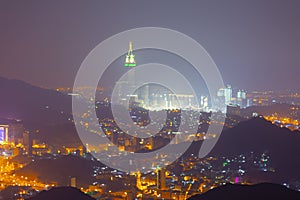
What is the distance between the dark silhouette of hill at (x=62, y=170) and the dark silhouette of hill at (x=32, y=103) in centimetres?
765

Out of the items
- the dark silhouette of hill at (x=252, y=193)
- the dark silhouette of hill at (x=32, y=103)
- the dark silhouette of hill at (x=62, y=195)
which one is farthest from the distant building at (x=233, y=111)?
the dark silhouette of hill at (x=62, y=195)

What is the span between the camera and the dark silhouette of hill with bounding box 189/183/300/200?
6348 mm

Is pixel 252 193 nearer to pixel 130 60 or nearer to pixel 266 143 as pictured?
pixel 266 143

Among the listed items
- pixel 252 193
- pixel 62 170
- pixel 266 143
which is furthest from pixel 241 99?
pixel 252 193

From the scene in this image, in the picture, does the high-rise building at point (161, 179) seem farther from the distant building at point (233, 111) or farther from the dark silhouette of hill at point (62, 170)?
the distant building at point (233, 111)

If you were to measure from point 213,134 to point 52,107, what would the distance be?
9.54 meters

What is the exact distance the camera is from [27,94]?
25.4 meters

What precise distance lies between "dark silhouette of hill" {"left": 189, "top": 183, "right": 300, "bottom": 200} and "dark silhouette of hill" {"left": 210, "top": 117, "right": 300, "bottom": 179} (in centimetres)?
335

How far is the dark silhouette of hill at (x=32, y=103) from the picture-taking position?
65.4ft

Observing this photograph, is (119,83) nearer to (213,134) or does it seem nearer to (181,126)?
(181,126)

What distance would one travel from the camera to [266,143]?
1301 cm

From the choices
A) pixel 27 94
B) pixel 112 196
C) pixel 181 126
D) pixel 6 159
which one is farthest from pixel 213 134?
pixel 27 94

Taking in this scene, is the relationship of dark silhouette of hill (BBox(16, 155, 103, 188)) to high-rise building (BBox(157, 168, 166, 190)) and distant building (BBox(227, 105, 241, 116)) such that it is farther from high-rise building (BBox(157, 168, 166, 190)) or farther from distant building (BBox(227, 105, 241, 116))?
distant building (BBox(227, 105, 241, 116))

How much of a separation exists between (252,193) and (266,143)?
22.0ft
